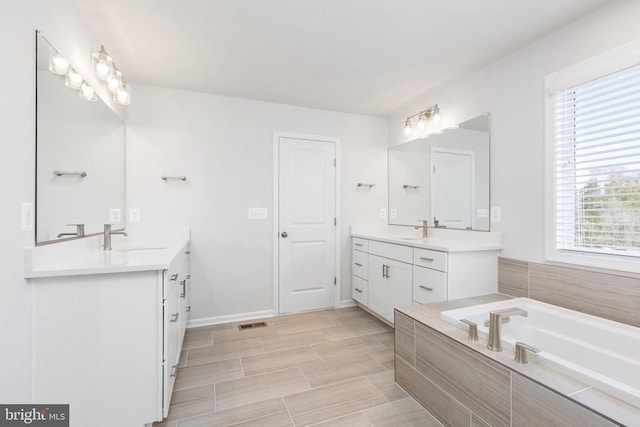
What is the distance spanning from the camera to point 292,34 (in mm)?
1984

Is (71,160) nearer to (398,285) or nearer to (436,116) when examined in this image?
A: (398,285)

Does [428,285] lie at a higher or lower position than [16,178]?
lower

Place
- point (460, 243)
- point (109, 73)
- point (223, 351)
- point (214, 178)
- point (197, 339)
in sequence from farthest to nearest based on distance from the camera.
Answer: point (214, 178) → point (197, 339) → point (460, 243) → point (223, 351) → point (109, 73)

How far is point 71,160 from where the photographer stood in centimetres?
173

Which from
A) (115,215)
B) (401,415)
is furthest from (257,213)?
(401,415)

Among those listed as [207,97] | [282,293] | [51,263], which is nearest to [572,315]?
[282,293]

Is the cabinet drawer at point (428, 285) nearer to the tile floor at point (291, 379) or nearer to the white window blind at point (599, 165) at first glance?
the tile floor at point (291, 379)

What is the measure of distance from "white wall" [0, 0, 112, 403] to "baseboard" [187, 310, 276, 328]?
1648mm

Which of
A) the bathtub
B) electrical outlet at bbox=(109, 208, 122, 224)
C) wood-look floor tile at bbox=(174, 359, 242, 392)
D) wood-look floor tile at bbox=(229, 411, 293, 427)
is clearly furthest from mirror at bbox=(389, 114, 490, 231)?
electrical outlet at bbox=(109, 208, 122, 224)

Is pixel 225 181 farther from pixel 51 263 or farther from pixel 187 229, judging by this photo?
pixel 51 263

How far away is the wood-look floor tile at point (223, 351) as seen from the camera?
2256mm

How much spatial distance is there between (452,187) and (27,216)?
3050 mm

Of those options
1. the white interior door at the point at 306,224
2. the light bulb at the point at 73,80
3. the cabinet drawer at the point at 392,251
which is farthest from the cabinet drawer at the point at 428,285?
the light bulb at the point at 73,80

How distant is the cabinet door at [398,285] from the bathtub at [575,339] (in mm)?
654
